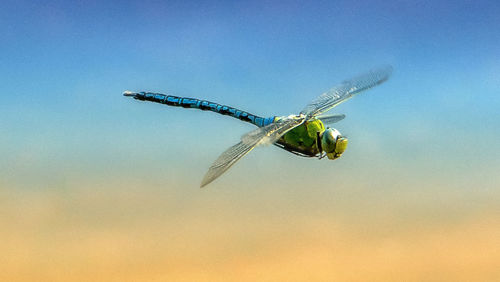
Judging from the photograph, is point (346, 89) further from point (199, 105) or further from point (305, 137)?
point (199, 105)

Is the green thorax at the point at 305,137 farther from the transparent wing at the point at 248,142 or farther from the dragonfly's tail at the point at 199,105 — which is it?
the dragonfly's tail at the point at 199,105

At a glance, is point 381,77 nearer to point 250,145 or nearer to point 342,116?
point 342,116

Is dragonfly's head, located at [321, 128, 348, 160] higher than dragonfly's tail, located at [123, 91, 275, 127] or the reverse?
the reverse

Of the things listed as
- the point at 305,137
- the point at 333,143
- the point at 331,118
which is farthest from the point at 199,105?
the point at 333,143

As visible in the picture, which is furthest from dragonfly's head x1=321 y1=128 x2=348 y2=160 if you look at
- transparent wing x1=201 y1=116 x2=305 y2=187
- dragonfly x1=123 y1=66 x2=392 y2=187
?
transparent wing x1=201 y1=116 x2=305 y2=187

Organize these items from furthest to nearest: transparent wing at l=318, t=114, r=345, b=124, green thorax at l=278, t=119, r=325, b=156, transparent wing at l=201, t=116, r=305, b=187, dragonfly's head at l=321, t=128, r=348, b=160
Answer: transparent wing at l=318, t=114, r=345, b=124
green thorax at l=278, t=119, r=325, b=156
dragonfly's head at l=321, t=128, r=348, b=160
transparent wing at l=201, t=116, r=305, b=187

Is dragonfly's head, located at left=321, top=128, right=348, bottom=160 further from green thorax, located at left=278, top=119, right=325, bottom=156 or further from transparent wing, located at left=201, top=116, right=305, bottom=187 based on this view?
transparent wing, located at left=201, top=116, right=305, bottom=187
